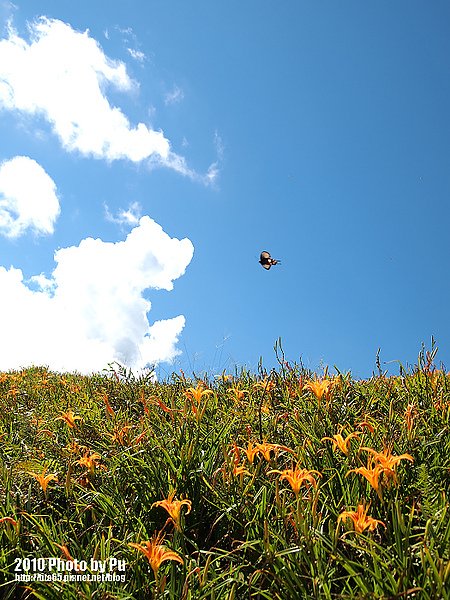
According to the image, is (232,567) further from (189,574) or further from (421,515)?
(421,515)

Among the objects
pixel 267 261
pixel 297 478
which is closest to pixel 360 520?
pixel 297 478

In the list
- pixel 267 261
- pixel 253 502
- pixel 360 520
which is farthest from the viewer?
pixel 267 261

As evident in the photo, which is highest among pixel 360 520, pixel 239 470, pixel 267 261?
pixel 267 261

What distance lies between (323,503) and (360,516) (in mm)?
348

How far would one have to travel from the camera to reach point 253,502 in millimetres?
2521

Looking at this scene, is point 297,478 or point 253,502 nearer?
point 297,478

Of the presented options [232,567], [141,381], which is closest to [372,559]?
[232,567]

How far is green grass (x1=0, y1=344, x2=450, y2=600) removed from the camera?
81.1 inches

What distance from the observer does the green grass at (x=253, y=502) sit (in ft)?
6.76

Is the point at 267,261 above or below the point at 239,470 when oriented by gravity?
above

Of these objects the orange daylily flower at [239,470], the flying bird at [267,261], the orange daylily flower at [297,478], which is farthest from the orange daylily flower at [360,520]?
the flying bird at [267,261]

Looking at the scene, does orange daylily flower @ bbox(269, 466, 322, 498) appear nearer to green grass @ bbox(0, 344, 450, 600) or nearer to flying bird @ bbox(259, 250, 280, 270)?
green grass @ bbox(0, 344, 450, 600)

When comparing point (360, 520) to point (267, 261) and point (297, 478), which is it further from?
point (267, 261)

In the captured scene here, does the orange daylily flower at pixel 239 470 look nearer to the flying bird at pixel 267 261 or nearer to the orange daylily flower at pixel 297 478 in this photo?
the orange daylily flower at pixel 297 478
